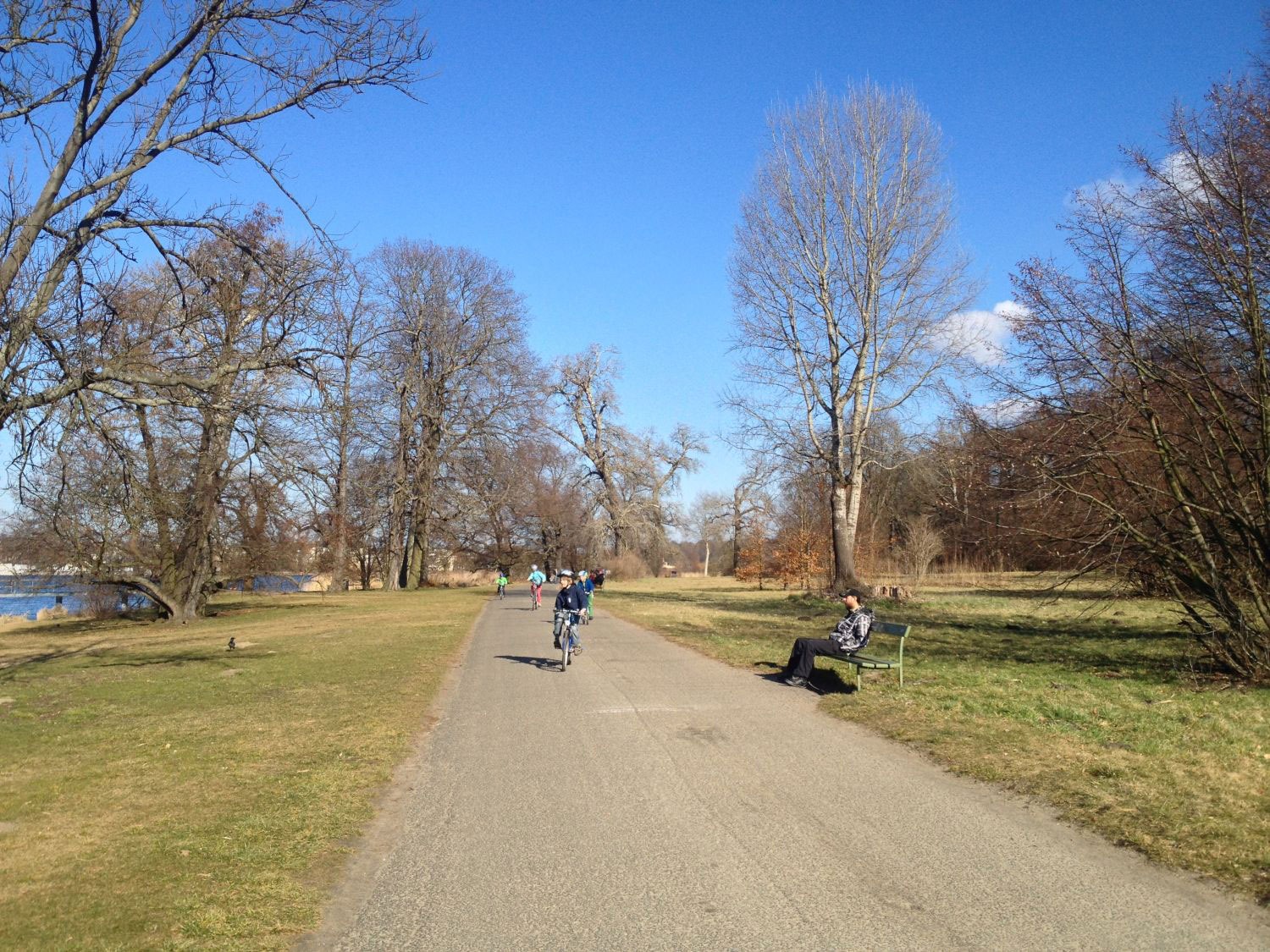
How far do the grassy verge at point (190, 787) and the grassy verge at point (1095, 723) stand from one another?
479 cm

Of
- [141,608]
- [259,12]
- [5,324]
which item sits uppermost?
[259,12]

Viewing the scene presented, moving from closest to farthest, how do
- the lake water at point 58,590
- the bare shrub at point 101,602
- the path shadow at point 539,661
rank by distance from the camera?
1. the path shadow at point 539,661
2. the lake water at point 58,590
3. the bare shrub at point 101,602

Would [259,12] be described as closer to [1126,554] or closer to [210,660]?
[210,660]

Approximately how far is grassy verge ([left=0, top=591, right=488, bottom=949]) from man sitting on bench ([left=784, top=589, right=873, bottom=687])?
15.8 feet

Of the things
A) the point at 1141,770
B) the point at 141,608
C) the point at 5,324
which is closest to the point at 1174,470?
the point at 1141,770

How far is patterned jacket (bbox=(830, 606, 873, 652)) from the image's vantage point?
39.4 feet

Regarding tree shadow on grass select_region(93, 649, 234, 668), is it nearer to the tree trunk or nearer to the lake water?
the lake water

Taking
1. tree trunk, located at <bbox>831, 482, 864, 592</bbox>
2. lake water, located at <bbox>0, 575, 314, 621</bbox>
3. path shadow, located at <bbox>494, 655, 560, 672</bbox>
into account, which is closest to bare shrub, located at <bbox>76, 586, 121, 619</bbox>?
lake water, located at <bbox>0, 575, 314, 621</bbox>

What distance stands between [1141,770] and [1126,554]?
6.67 metres

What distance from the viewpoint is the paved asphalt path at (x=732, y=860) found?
13.6 feet

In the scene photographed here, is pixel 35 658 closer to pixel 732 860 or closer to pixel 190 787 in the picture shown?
pixel 190 787

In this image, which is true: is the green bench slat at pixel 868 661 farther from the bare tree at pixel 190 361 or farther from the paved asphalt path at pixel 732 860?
the bare tree at pixel 190 361

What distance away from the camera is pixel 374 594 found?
4641cm

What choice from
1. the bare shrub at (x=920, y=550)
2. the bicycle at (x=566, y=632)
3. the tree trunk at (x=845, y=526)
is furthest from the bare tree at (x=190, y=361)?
the bare shrub at (x=920, y=550)
